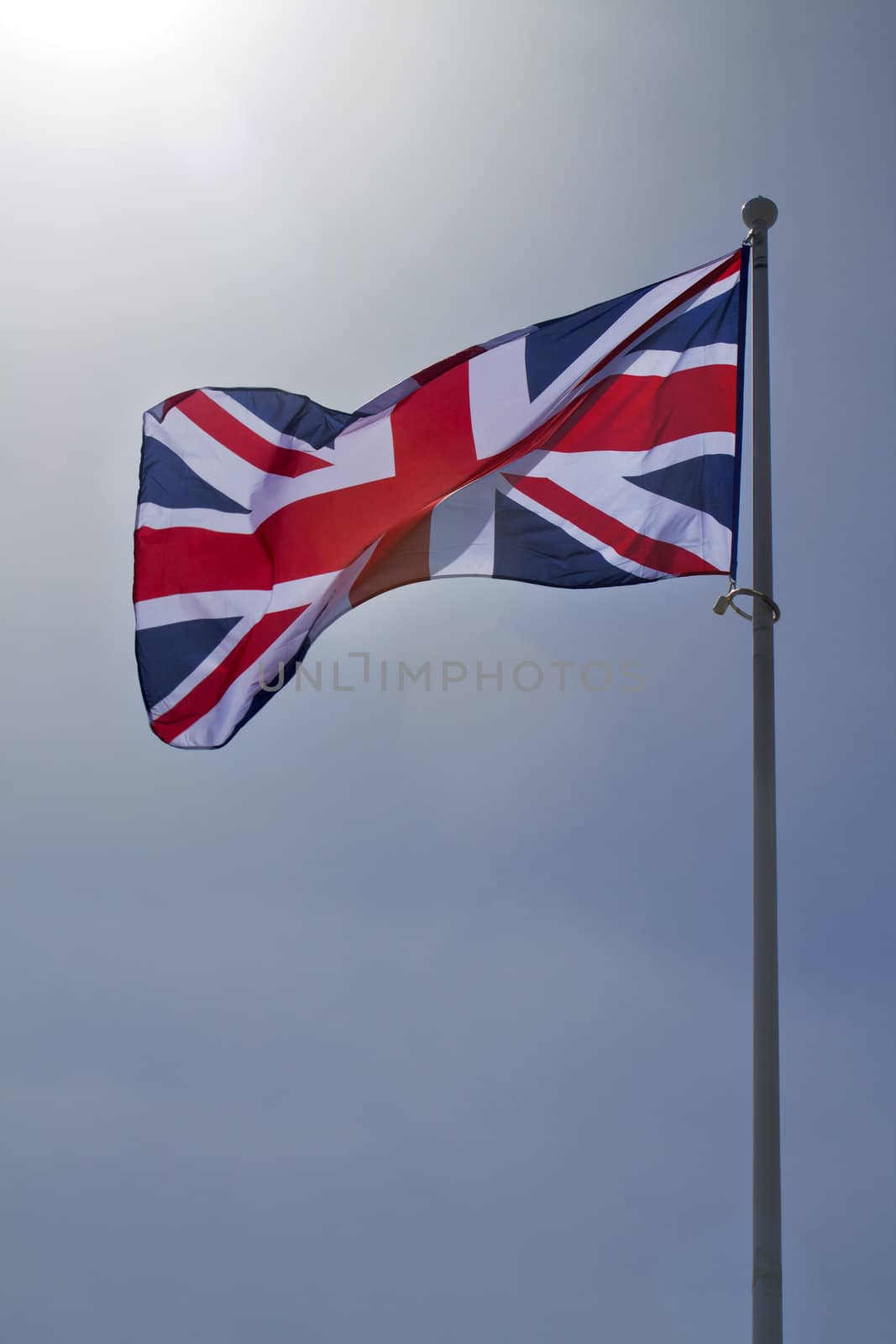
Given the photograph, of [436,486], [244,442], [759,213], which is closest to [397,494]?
[436,486]

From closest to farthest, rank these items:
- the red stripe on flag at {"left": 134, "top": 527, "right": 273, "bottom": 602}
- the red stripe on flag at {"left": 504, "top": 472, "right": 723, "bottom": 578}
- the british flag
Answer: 1. the red stripe on flag at {"left": 504, "top": 472, "right": 723, "bottom": 578}
2. the british flag
3. the red stripe on flag at {"left": 134, "top": 527, "right": 273, "bottom": 602}

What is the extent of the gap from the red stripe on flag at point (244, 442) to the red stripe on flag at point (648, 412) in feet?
8.25

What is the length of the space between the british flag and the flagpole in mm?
628

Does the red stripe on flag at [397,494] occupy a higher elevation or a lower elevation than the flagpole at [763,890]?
higher

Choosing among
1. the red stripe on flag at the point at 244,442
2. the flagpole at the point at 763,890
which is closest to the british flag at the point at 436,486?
the red stripe on flag at the point at 244,442

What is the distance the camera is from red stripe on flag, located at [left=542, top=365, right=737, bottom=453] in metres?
12.1

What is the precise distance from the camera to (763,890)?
32.0ft

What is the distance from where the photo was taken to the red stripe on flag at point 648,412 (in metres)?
12.1

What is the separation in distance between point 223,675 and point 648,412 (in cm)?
472

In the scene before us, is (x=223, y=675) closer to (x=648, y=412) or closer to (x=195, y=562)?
(x=195, y=562)

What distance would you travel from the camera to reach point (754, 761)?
10133 millimetres

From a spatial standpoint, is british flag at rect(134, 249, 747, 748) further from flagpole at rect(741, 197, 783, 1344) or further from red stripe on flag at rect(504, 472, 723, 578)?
flagpole at rect(741, 197, 783, 1344)

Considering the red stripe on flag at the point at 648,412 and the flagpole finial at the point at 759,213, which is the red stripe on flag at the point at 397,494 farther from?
the flagpole finial at the point at 759,213

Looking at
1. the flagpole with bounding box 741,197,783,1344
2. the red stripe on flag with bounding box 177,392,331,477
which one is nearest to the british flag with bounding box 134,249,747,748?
the red stripe on flag with bounding box 177,392,331,477
